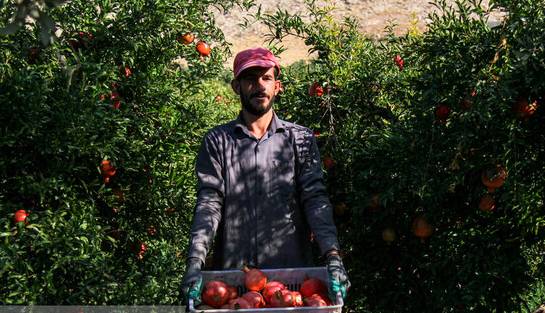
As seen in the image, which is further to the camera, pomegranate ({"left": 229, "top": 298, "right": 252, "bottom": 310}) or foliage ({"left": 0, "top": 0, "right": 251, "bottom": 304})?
foliage ({"left": 0, "top": 0, "right": 251, "bottom": 304})

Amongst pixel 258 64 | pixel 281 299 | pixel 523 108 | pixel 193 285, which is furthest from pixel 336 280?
pixel 523 108

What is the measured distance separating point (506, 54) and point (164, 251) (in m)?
2.22

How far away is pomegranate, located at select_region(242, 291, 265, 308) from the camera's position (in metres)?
2.90

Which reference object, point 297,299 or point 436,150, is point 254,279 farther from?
point 436,150

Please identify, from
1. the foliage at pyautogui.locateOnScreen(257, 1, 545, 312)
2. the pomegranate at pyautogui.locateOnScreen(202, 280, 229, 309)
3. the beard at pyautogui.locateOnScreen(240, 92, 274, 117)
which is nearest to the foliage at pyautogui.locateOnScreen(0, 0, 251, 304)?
the foliage at pyautogui.locateOnScreen(257, 1, 545, 312)

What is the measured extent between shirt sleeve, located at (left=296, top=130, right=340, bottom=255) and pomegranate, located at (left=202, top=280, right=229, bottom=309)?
1.54ft

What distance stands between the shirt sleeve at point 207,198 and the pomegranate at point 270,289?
1.10 ft

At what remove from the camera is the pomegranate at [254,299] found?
2.90 metres

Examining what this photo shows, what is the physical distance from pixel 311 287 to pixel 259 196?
1.79 feet

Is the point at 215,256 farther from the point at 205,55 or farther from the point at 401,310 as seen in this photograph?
the point at 205,55

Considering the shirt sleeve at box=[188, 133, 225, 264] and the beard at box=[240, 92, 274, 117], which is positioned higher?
the beard at box=[240, 92, 274, 117]

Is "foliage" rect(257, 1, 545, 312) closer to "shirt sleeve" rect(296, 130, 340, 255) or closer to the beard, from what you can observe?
"shirt sleeve" rect(296, 130, 340, 255)

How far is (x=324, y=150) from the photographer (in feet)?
14.9

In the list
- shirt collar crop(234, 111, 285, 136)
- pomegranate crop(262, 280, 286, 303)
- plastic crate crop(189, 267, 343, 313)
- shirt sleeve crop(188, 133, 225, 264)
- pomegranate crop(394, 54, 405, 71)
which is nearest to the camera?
pomegranate crop(262, 280, 286, 303)
